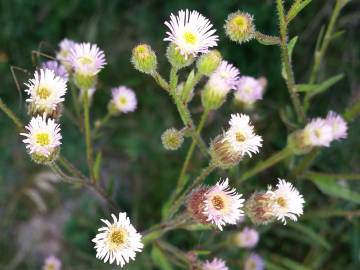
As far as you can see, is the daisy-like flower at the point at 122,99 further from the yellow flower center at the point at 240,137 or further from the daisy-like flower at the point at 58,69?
the yellow flower center at the point at 240,137

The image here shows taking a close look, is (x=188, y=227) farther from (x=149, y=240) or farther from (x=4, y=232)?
(x=4, y=232)

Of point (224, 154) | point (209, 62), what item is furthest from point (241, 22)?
point (224, 154)

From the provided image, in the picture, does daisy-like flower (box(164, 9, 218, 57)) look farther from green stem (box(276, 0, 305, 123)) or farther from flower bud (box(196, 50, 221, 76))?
green stem (box(276, 0, 305, 123))

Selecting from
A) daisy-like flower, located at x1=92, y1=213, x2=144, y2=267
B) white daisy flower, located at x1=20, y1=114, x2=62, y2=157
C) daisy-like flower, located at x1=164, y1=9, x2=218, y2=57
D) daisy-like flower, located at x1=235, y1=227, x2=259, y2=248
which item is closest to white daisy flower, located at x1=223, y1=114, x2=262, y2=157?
daisy-like flower, located at x1=164, y1=9, x2=218, y2=57

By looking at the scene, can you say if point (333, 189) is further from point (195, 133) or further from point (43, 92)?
point (43, 92)

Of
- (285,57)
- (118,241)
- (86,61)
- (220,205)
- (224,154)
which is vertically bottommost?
(118,241)

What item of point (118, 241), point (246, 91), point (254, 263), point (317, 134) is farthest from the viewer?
point (254, 263)

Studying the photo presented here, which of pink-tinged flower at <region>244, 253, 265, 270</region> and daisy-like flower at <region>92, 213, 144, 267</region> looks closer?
daisy-like flower at <region>92, 213, 144, 267</region>
